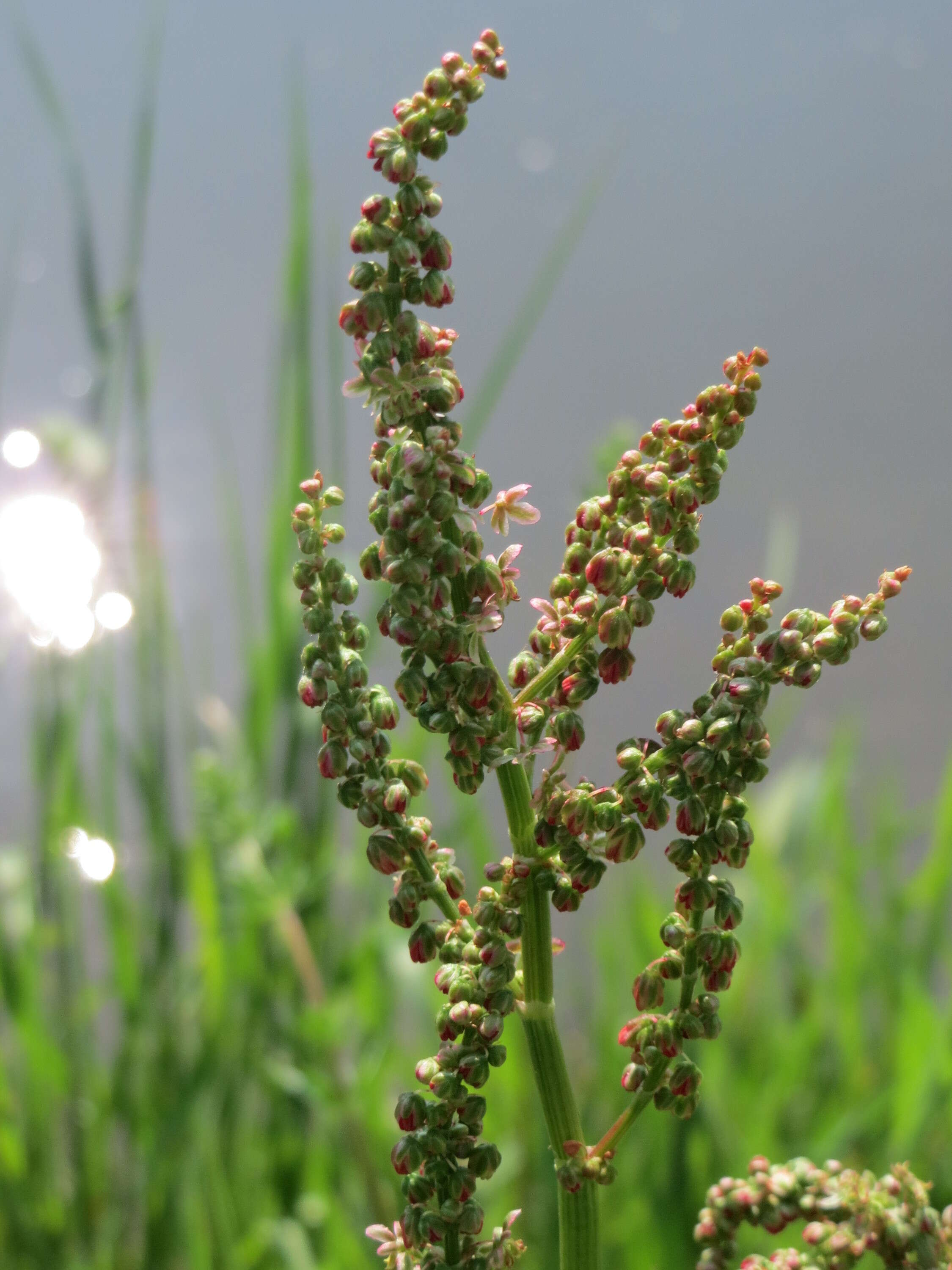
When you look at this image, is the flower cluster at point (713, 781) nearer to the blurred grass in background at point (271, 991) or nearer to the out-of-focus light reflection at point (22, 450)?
the blurred grass in background at point (271, 991)

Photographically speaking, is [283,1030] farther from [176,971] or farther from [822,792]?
[822,792]

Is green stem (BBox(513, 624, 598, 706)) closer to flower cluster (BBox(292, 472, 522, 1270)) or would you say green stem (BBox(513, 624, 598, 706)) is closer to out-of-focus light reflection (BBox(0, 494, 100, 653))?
flower cluster (BBox(292, 472, 522, 1270))

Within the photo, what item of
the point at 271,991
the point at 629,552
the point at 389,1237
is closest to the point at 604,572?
the point at 629,552

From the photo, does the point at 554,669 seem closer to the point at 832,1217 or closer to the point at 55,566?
the point at 832,1217

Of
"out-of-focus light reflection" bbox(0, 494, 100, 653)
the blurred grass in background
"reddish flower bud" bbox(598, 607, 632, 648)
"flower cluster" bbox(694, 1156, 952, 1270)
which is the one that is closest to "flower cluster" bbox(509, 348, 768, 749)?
"reddish flower bud" bbox(598, 607, 632, 648)

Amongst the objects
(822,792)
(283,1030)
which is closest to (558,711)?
(283,1030)

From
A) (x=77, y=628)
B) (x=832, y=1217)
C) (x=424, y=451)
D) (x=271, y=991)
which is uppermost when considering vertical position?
(x=77, y=628)
